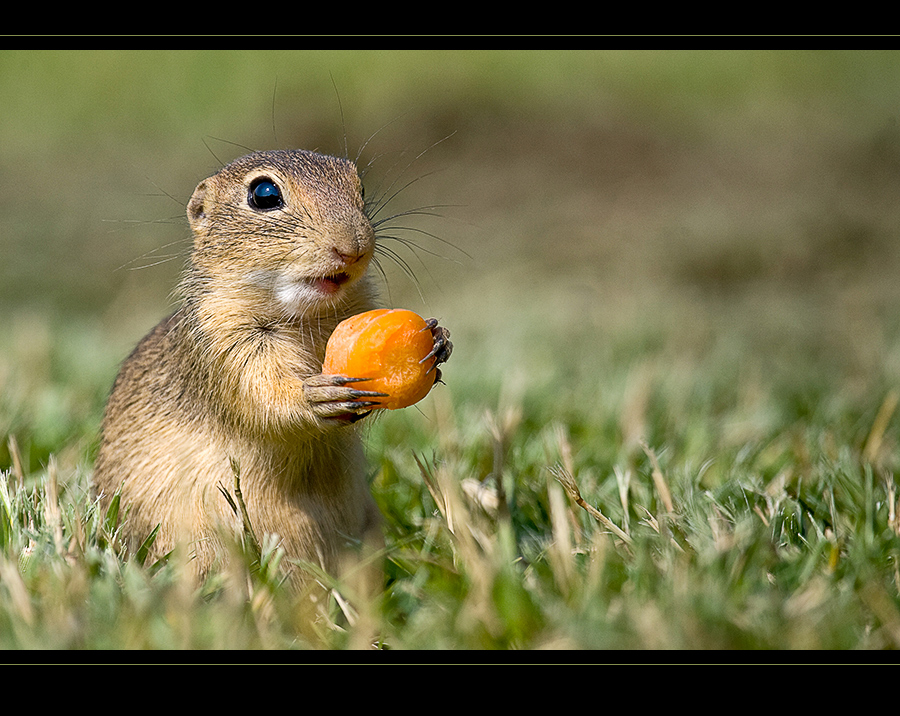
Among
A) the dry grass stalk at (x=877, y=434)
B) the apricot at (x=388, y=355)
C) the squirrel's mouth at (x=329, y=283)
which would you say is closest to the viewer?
the apricot at (x=388, y=355)

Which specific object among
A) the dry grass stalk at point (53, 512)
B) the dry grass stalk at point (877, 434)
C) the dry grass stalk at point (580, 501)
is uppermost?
the dry grass stalk at point (53, 512)

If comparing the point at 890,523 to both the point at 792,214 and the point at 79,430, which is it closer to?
the point at 79,430

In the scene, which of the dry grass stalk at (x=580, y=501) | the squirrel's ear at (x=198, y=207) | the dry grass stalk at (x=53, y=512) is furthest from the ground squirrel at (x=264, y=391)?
the dry grass stalk at (x=580, y=501)

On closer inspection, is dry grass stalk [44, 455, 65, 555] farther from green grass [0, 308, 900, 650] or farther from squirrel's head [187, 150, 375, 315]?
squirrel's head [187, 150, 375, 315]

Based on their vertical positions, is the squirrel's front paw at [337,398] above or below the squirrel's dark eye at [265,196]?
below

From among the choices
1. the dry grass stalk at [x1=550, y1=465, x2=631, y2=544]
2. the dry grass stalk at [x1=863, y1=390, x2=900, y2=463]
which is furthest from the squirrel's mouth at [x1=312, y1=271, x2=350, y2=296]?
the dry grass stalk at [x1=863, y1=390, x2=900, y2=463]

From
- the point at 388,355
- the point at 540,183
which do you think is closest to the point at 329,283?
the point at 388,355

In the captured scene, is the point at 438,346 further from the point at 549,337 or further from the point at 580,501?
the point at 549,337

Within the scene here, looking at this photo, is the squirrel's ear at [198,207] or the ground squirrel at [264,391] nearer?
the ground squirrel at [264,391]

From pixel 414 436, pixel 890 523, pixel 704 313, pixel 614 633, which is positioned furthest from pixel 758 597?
pixel 704 313

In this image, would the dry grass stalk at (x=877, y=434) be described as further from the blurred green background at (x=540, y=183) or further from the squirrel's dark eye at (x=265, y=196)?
the squirrel's dark eye at (x=265, y=196)
